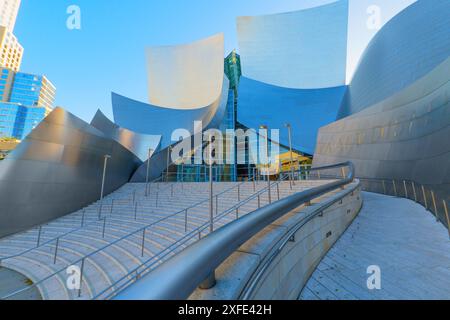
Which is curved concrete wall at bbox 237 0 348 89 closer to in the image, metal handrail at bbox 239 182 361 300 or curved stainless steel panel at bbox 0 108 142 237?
curved stainless steel panel at bbox 0 108 142 237

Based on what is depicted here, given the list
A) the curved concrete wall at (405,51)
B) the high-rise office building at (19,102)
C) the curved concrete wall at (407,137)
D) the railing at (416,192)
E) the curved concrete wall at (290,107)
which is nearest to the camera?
the railing at (416,192)

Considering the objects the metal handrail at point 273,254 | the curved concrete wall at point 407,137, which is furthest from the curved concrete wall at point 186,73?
the metal handrail at point 273,254

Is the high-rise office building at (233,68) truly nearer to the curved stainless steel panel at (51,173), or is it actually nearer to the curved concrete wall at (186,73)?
the curved concrete wall at (186,73)

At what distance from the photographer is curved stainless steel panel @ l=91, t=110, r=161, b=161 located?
26.0 metres

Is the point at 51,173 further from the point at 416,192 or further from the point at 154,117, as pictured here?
the point at 154,117

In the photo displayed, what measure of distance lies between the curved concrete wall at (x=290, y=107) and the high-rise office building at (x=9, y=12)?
12301cm

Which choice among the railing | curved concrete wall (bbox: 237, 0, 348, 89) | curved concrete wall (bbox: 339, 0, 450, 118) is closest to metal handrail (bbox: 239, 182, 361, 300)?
the railing

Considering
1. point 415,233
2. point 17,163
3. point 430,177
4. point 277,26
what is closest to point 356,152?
point 430,177

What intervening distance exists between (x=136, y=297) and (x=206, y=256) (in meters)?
0.50

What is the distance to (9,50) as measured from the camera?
278ft

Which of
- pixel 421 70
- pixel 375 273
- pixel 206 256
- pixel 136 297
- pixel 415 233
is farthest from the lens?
pixel 421 70

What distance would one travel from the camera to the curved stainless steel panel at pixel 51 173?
959 centimetres

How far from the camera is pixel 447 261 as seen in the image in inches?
141

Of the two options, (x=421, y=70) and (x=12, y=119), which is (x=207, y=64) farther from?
(x=12, y=119)
